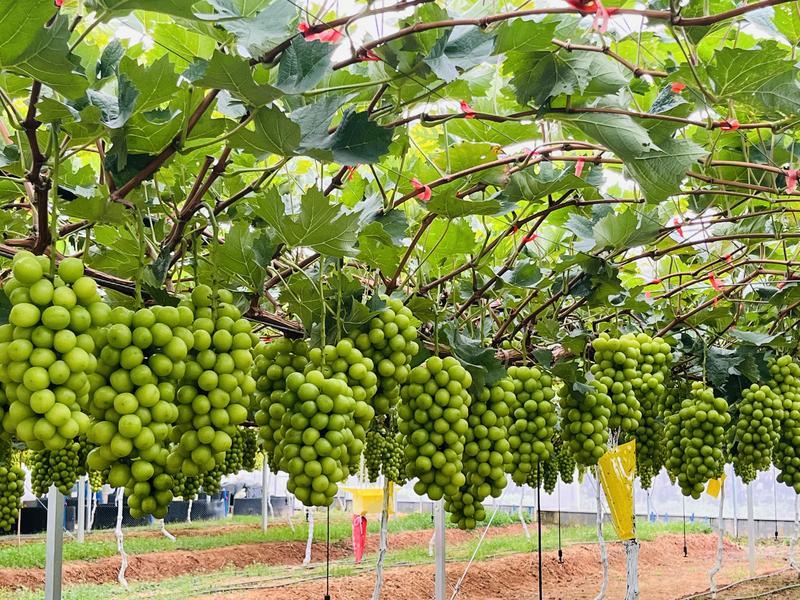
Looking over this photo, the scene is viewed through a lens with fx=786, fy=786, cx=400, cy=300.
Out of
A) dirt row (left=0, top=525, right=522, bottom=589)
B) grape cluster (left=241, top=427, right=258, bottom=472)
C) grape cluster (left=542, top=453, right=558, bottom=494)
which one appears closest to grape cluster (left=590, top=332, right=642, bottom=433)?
grape cluster (left=241, top=427, right=258, bottom=472)

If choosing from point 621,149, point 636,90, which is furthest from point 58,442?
point 636,90

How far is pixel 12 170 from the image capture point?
1768 mm

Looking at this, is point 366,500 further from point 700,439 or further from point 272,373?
point 272,373

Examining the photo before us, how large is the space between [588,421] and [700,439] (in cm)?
101

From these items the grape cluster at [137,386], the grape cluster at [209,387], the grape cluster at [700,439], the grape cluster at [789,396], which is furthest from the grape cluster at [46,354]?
the grape cluster at [789,396]

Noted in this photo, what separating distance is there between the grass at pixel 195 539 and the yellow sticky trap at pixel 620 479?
992 centimetres

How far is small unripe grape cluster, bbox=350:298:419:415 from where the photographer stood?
202 cm

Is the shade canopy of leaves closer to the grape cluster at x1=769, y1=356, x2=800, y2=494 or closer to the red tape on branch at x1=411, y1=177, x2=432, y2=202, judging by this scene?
the red tape on branch at x1=411, y1=177, x2=432, y2=202

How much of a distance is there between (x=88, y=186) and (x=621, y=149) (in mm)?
1390

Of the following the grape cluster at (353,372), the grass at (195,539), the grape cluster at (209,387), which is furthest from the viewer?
the grass at (195,539)

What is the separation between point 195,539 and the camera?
1528 cm

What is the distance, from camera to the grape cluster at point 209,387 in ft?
4.92

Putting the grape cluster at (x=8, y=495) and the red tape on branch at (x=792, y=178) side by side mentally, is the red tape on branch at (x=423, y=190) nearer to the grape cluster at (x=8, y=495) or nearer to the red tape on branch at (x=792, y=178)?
the red tape on branch at (x=792, y=178)

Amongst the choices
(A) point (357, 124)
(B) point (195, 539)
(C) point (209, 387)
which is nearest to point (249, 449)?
(C) point (209, 387)
